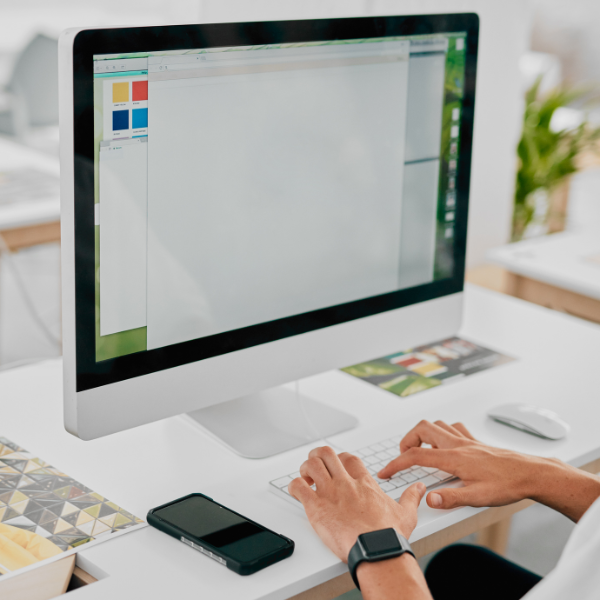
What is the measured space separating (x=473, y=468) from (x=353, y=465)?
15 centimetres

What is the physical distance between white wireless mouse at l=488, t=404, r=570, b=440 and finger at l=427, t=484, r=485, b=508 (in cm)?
22

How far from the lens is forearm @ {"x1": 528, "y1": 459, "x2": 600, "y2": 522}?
3.11ft

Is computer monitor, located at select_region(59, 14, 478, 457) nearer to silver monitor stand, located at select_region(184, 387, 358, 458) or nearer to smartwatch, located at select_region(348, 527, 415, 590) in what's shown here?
silver monitor stand, located at select_region(184, 387, 358, 458)

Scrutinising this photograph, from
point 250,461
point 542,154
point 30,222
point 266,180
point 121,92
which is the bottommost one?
point 250,461

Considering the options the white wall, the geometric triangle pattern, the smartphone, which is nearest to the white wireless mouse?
the smartphone

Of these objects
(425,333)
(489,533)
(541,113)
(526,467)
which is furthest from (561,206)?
(526,467)

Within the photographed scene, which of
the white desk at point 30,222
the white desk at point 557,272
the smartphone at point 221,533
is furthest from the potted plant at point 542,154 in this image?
the smartphone at point 221,533

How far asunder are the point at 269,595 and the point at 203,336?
0.33 metres

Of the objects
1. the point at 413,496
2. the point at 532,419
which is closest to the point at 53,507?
the point at 413,496

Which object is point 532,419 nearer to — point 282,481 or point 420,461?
point 420,461

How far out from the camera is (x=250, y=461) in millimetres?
1042

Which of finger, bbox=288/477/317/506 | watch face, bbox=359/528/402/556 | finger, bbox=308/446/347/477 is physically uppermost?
finger, bbox=308/446/347/477

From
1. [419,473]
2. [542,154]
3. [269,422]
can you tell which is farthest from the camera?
[542,154]

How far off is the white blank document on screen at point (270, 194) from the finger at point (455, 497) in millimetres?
312
